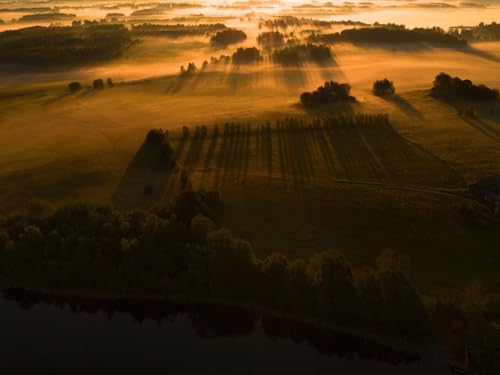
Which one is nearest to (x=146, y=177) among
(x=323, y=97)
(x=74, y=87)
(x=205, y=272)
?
(x=205, y=272)

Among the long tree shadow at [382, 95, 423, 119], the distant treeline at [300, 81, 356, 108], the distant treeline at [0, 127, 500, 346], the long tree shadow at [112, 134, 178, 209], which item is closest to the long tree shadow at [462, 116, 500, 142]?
the long tree shadow at [382, 95, 423, 119]

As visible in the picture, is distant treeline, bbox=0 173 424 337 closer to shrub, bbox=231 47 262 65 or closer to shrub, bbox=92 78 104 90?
shrub, bbox=92 78 104 90

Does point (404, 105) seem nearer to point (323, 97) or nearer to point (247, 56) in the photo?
point (323, 97)

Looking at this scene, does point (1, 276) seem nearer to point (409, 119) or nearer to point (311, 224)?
point (311, 224)

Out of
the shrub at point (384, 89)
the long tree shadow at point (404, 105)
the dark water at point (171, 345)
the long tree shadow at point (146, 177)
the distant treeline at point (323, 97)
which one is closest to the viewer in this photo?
the dark water at point (171, 345)

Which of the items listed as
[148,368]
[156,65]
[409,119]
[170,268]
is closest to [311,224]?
[170,268]

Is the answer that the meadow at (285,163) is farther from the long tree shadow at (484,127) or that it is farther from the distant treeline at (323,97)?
the distant treeline at (323,97)

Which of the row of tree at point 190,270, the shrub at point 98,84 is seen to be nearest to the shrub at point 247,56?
the shrub at point 98,84
